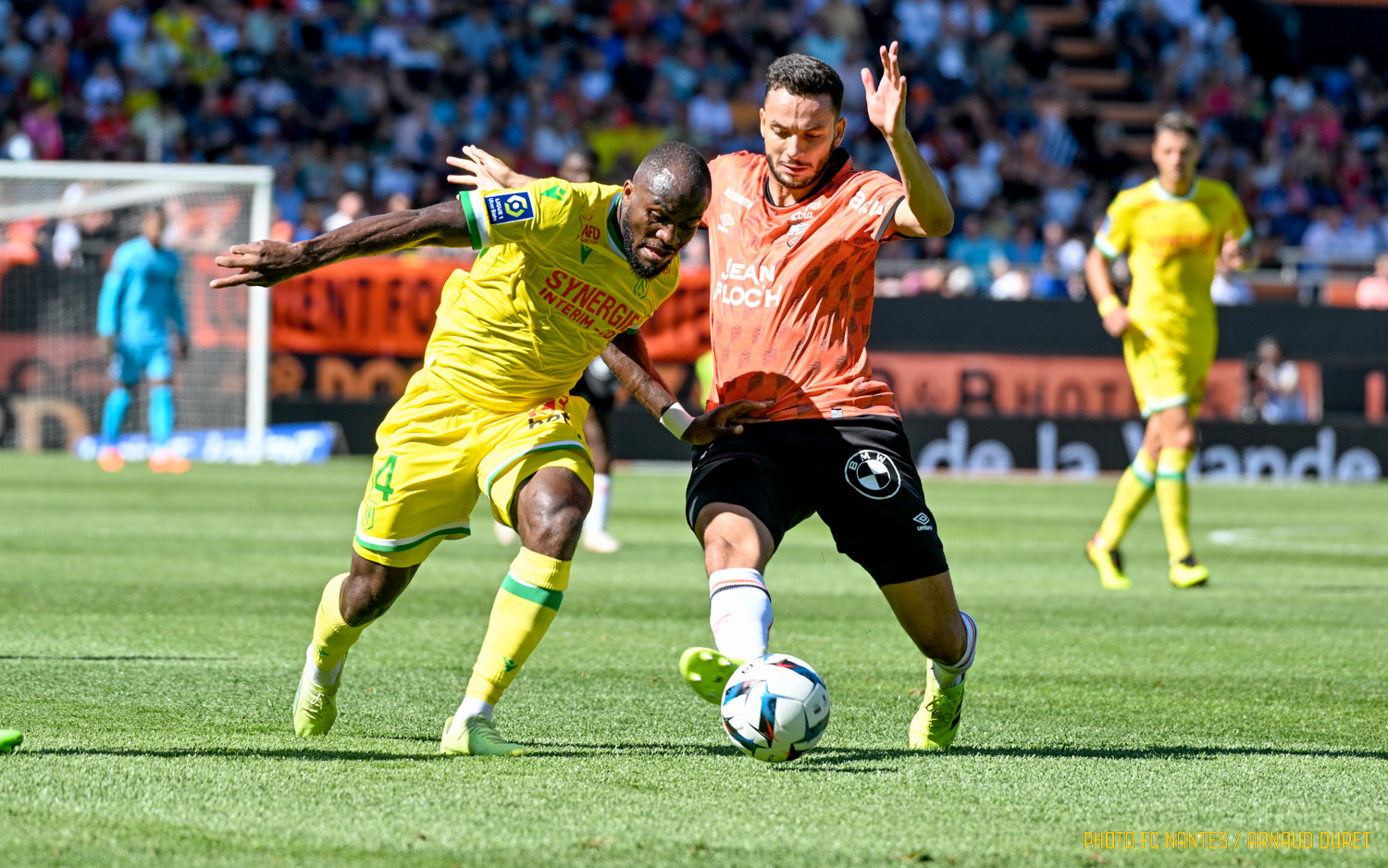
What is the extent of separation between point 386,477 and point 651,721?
3.99ft

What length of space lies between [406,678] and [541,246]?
6.98 ft

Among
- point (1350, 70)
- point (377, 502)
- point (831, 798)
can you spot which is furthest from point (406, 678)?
point (1350, 70)

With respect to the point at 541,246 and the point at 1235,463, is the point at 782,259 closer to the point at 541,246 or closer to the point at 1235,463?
the point at 541,246

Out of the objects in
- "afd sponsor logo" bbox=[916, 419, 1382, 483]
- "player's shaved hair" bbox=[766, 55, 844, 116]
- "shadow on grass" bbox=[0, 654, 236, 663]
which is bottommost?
"afd sponsor logo" bbox=[916, 419, 1382, 483]

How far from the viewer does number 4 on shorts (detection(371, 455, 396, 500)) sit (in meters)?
5.40

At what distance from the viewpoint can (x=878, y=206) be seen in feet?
17.5

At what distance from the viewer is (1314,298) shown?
22625mm

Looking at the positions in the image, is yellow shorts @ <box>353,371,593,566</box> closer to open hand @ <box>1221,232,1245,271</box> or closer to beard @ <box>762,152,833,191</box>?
beard @ <box>762,152,833,191</box>

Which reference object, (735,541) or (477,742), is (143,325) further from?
(735,541)

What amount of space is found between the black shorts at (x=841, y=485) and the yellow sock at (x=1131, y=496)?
5.62 meters

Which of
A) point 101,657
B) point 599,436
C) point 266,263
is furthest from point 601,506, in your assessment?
point 266,263

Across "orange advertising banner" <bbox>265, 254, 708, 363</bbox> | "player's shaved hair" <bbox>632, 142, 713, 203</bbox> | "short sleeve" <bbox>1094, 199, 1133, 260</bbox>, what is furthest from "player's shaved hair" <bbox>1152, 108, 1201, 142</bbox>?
"orange advertising banner" <bbox>265, 254, 708, 363</bbox>

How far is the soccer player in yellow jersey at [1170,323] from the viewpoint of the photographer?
35.1 feet

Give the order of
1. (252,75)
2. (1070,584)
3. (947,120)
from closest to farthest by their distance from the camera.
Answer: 1. (1070,584)
2. (252,75)
3. (947,120)
